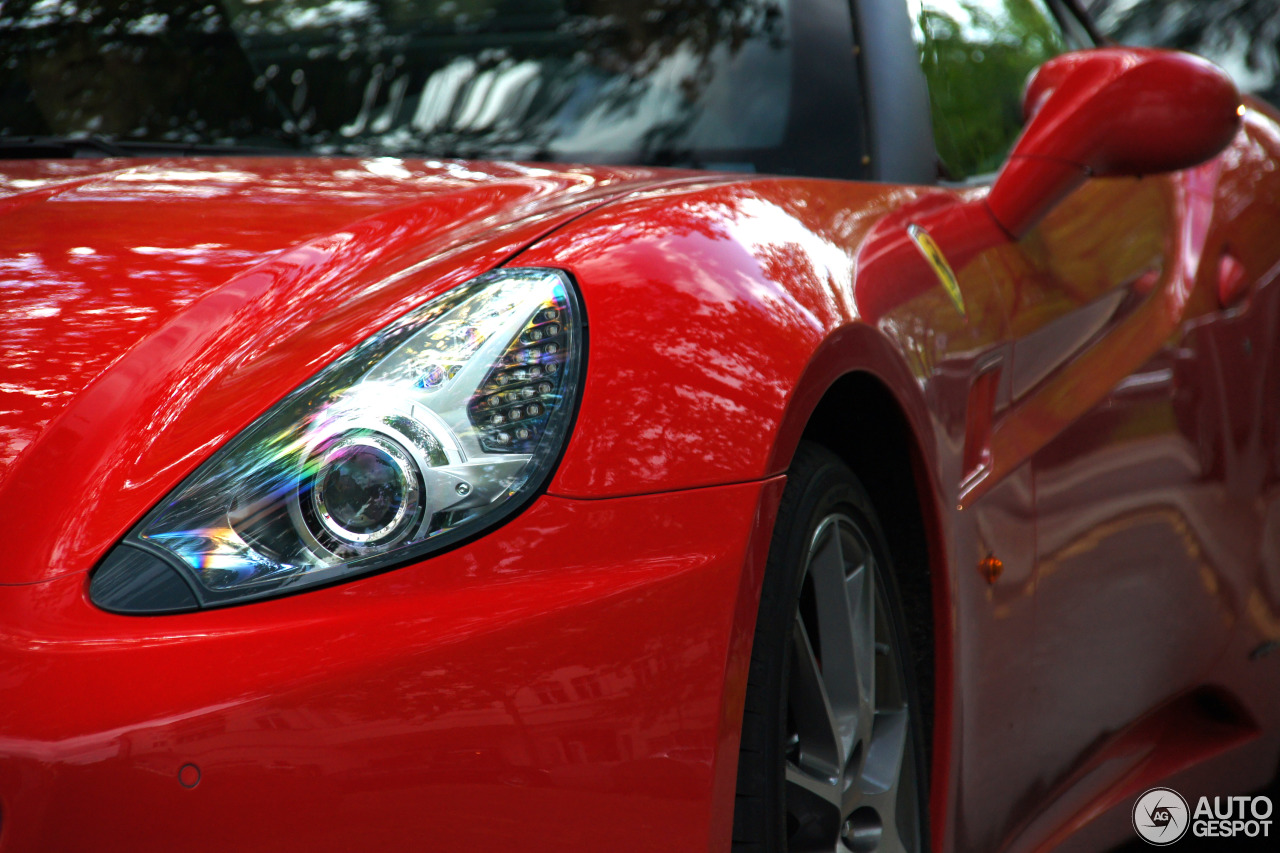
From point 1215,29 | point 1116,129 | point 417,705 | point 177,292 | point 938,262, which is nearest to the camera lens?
point 417,705

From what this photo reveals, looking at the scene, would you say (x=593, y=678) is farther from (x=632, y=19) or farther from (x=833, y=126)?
(x=632, y=19)

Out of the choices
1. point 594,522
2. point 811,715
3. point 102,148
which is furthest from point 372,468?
point 102,148

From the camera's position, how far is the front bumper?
101 centimetres

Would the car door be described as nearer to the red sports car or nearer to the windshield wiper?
the red sports car

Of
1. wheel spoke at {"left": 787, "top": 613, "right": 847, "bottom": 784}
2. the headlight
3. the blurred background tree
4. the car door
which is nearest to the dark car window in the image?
the car door

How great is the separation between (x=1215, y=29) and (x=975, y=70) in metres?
4.04

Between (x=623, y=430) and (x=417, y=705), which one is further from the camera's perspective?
(x=623, y=430)

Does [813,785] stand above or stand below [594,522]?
below

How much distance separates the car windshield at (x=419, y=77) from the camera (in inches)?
82.4

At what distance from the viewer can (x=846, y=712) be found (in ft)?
5.15

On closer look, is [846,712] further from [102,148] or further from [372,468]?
[102,148]

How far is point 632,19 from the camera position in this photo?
2186 millimetres

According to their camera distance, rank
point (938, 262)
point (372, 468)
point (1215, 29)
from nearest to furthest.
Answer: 1. point (372, 468)
2. point (938, 262)
3. point (1215, 29)

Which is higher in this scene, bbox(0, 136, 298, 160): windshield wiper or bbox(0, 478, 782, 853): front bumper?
bbox(0, 136, 298, 160): windshield wiper
